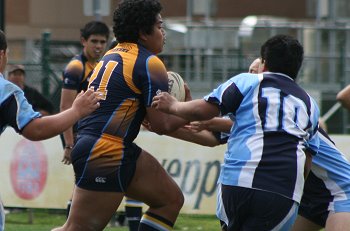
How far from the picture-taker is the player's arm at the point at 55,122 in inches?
235

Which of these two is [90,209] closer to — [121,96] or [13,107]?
[121,96]

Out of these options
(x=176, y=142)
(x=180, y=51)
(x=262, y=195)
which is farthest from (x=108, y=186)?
(x=180, y=51)

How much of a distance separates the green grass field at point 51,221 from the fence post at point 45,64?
2.08m

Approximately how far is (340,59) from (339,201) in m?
7.99

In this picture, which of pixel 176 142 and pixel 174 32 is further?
pixel 174 32

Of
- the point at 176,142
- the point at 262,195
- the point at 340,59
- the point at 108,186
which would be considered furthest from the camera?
the point at 340,59

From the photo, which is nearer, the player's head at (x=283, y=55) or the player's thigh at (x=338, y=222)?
the player's head at (x=283, y=55)

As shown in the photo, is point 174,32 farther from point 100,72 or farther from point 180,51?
point 100,72

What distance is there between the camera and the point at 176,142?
40.1 ft

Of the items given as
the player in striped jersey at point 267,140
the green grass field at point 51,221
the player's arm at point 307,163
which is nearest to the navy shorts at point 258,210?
the player in striped jersey at point 267,140

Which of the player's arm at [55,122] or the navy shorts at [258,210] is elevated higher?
the player's arm at [55,122]

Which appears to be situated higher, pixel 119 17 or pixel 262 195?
pixel 119 17

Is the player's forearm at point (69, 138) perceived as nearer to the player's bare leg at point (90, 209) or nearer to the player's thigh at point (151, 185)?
the player's thigh at point (151, 185)

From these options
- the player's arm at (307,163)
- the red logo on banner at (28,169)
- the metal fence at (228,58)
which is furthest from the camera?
the metal fence at (228,58)
